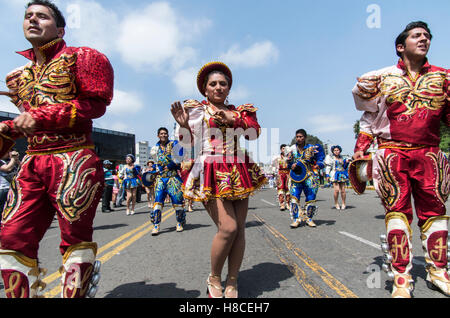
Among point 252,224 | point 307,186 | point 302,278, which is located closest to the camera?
point 302,278

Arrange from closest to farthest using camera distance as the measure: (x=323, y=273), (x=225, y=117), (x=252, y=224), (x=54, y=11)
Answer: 1. (x=54, y=11)
2. (x=225, y=117)
3. (x=323, y=273)
4. (x=252, y=224)

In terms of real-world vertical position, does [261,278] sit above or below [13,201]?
below

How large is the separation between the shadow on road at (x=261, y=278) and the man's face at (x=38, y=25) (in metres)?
2.67

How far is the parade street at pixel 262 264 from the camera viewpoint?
2812mm

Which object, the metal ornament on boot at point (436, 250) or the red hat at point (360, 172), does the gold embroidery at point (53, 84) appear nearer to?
the red hat at point (360, 172)

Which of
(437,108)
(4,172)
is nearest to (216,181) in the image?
(437,108)

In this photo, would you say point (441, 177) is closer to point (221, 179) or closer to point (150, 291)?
point (221, 179)

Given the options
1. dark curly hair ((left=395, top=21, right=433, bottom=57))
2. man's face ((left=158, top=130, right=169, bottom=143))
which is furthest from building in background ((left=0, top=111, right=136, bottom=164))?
dark curly hair ((left=395, top=21, right=433, bottom=57))

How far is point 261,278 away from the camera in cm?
318

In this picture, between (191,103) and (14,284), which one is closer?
(14,284)

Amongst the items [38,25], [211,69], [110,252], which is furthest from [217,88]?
[110,252]

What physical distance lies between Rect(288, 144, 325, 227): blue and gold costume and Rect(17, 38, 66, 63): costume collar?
5226 mm

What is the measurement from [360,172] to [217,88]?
177cm
